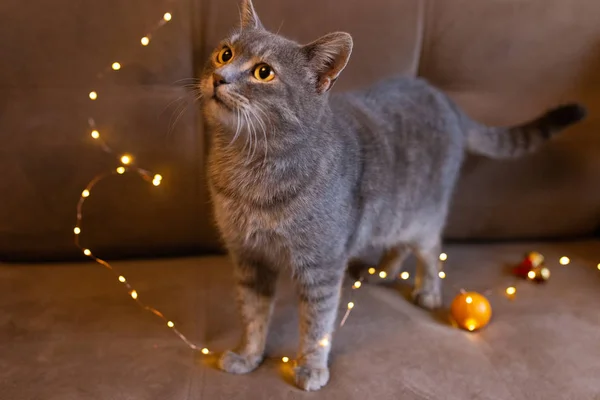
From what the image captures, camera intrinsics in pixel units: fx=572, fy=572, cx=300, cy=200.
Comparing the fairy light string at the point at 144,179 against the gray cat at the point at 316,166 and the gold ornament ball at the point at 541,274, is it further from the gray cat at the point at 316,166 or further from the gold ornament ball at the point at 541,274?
the gray cat at the point at 316,166

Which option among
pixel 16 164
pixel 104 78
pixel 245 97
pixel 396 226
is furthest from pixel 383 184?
pixel 16 164

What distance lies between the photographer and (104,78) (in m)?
1.55

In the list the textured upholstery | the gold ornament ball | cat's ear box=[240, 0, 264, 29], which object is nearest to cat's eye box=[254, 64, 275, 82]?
cat's ear box=[240, 0, 264, 29]

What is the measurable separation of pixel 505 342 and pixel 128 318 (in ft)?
3.09

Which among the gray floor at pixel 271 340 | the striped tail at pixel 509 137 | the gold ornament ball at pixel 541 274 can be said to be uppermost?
the striped tail at pixel 509 137

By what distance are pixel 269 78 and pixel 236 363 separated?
0.64m

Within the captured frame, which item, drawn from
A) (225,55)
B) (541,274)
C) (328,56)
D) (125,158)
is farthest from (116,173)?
(541,274)

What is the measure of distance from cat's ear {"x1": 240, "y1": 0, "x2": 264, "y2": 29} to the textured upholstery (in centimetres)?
27

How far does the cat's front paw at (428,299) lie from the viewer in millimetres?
1557

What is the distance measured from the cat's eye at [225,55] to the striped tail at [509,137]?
28.9 inches

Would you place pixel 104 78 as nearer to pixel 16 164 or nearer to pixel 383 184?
pixel 16 164

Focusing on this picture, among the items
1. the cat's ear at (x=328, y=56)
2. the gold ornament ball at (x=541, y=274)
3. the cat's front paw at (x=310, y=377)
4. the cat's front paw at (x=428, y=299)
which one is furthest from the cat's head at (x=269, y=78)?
the gold ornament ball at (x=541, y=274)

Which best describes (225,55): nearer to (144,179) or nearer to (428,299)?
(144,179)

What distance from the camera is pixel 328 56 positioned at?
1.14 metres
